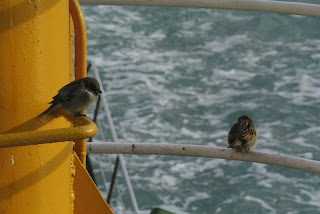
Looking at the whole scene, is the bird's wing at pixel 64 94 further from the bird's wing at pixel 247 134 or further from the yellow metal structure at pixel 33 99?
the bird's wing at pixel 247 134

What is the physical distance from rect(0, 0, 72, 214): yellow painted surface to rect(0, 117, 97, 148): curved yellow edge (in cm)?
21

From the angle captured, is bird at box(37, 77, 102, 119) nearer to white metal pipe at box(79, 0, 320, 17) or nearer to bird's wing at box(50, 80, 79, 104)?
bird's wing at box(50, 80, 79, 104)

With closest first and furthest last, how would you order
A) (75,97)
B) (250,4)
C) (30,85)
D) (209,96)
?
1. (30,85)
2. (75,97)
3. (250,4)
4. (209,96)

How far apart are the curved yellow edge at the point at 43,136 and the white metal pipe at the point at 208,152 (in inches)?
51.6

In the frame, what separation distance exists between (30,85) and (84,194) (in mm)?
555

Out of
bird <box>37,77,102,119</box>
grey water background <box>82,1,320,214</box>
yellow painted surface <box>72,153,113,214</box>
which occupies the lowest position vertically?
grey water background <box>82,1,320,214</box>

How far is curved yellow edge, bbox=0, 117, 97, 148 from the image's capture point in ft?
5.00

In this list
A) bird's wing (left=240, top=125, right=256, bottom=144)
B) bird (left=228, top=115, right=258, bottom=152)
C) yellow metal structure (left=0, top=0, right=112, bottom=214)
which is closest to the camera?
yellow metal structure (left=0, top=0, right=112, bottom=214)

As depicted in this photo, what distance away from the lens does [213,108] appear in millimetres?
14398

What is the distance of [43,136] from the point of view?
155cm

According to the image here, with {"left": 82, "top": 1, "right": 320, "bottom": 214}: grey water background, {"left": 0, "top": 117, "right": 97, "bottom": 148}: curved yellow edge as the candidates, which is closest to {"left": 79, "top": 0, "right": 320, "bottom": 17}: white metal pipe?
{"left": 0, "top": 117, "right": 97, "bottom": 148}: curved yellow edge

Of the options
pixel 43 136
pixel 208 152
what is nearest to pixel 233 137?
pixel 208 152

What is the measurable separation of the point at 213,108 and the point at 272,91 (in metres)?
1.53

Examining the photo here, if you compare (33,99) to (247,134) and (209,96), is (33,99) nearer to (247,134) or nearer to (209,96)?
(247,134)
